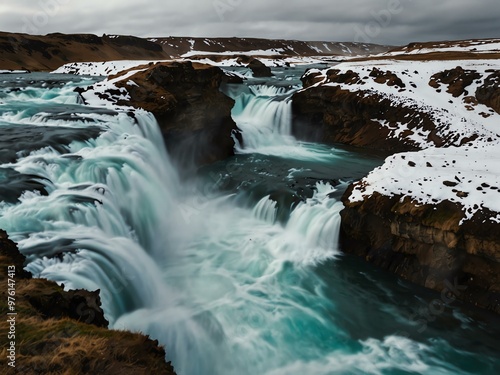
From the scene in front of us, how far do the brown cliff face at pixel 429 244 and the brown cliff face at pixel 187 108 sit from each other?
Result: 12673 mm

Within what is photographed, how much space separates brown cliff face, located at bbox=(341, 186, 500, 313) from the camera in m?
10.3

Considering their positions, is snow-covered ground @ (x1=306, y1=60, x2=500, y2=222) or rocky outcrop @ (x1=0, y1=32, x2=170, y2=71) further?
rocky outcrop @ (x1=0, y1=32, x2=170, y2=71)

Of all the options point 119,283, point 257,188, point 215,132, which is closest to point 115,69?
point 215,132

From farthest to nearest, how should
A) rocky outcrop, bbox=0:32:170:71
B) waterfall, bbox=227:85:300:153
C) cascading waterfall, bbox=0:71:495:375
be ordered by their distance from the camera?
rocky outcrop, bbox=0:32:170:71 < waterfall, bbox=227:85:300:153 < cascading waterfall, bbox=0:71:495:375

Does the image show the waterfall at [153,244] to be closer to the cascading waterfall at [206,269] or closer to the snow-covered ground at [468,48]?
the cascading waterfall at [206,269]

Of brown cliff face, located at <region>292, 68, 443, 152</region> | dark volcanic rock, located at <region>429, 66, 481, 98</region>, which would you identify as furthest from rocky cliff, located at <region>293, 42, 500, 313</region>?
dark volcanic rock, located at <region>429, 66, 481, 98</region>

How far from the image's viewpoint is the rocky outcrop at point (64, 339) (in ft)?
14.3

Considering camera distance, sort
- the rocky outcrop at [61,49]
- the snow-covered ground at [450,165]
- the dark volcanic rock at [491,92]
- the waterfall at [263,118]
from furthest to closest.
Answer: the rocky outcrop at [61,49], the waterfall at [263,118], the dark volcanic rock at [491,92], the snow-covered ground at [450,165]

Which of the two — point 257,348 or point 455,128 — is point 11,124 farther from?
point 455,128

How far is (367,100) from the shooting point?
29.0 m

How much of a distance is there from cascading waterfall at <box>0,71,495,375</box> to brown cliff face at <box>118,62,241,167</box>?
4261 millimetres

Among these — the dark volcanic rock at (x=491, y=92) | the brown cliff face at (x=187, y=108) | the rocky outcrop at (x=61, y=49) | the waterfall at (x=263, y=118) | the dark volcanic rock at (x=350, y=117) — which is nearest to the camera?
the brown cliff face at (x=187, y=108)

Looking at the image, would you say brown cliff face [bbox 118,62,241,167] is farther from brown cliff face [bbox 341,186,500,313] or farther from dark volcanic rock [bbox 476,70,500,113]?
dark volcanic rock [bbox 476,70,500,113]

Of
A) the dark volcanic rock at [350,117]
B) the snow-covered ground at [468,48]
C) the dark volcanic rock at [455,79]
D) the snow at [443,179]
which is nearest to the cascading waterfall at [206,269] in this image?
the snow at [443,179]
